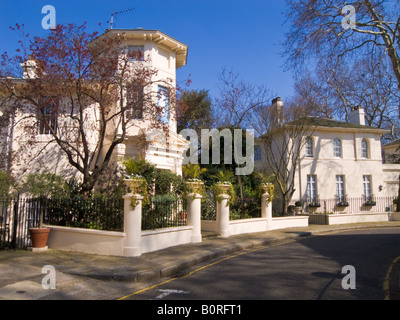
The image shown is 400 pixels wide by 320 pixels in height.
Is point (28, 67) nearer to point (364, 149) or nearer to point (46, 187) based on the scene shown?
point (46, 187)

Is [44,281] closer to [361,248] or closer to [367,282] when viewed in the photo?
[367,282]

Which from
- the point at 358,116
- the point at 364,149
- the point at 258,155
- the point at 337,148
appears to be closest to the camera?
the point at 337,148

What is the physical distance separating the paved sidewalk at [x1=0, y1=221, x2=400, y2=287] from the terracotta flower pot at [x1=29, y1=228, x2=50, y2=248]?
295 millimetres

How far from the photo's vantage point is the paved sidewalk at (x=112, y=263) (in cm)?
756

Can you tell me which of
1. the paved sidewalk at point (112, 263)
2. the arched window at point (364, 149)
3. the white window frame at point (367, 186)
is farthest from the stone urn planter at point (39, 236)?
the arched window at point (364, 149)

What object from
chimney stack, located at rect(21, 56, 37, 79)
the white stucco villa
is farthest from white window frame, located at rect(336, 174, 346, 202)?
chimney stack, located at rect(21, 56, 37, 79)

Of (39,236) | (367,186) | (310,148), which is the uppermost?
(310,148)

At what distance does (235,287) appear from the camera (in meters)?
6.60

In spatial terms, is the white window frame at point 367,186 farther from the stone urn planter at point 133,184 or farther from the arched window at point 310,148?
the stone urn planter at point 133,184

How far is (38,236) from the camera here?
1006 centimetres

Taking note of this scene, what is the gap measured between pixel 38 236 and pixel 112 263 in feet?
9.81

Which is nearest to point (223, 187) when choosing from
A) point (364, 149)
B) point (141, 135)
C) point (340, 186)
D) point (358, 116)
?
point (141, 135)

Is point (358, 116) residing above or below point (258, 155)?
above
